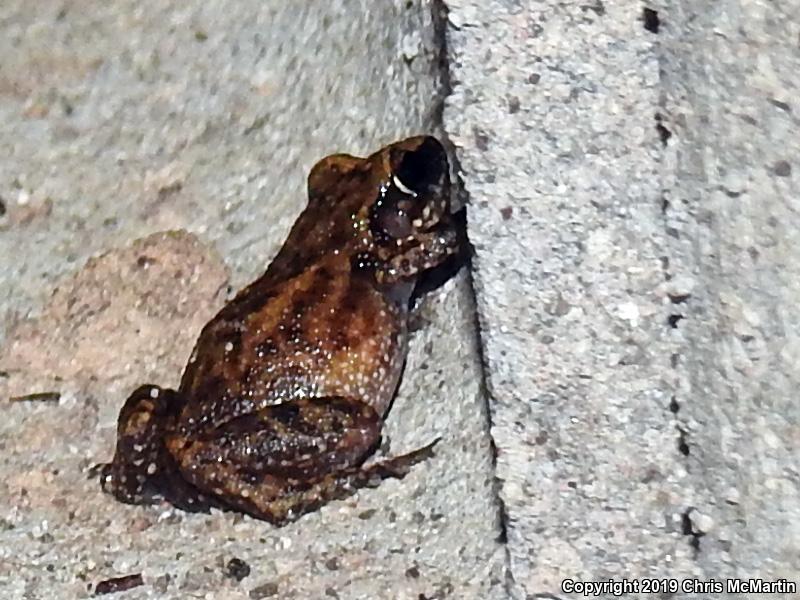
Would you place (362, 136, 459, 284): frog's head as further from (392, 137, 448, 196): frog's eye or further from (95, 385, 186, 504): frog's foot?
(95, 385, 186, 504): frog's foot

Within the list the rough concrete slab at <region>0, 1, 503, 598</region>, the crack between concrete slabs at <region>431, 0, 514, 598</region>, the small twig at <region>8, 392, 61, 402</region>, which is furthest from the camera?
the small twig at <region>8, 392, 61, 402</region>

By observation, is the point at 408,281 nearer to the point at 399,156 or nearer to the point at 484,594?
the point at 399,156

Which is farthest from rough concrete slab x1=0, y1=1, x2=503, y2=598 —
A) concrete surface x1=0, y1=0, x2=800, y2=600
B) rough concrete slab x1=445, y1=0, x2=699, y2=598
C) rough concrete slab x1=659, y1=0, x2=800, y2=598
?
rough concrete slab x1=659, y1=0, x2=800, y2=598

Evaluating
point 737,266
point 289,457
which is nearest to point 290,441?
point 289,457

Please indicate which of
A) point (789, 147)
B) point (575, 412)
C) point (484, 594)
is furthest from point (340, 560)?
point (789, 147)

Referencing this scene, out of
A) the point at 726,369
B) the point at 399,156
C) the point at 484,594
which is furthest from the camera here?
the point at 399,156
